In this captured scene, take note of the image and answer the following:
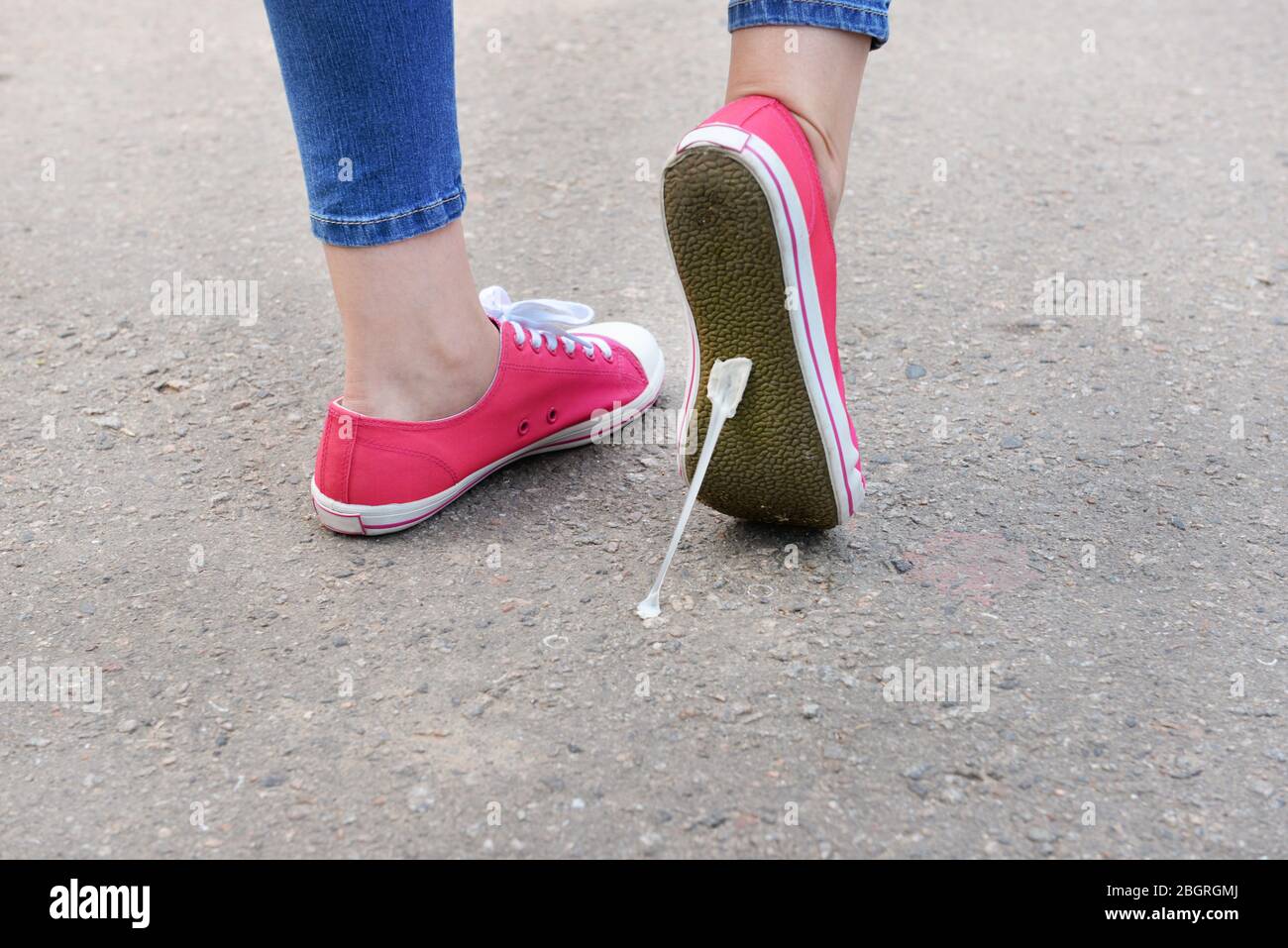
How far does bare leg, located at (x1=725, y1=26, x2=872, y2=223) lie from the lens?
1265 millimetres

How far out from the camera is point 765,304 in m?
1.25

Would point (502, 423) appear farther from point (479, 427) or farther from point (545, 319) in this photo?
point (545, 319)

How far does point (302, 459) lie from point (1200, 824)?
1.21m

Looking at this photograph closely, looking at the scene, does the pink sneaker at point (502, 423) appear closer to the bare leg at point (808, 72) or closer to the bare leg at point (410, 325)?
the bare leg at point (410, 325)

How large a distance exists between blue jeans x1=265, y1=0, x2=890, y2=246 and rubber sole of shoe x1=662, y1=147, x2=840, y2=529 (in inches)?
8.4

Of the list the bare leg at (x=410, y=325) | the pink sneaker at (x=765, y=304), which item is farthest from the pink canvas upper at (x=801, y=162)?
the bare leg at (x=410, y=325)

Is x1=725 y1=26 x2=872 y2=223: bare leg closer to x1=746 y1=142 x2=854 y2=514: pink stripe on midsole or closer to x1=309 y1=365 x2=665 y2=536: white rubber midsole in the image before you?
x1=746 y1=142 x2=854 y2=514: pink stripe on midsole

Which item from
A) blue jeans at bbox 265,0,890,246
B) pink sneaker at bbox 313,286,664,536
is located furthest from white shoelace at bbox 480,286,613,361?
blue jeans at bbox 265,0,890,246

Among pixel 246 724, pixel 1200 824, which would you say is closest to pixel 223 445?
pixel 246 724

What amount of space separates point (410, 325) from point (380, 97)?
262 millimetres

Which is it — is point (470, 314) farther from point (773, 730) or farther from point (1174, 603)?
point (1174, 603)

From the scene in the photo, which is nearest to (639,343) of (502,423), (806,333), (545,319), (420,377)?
(545,319)

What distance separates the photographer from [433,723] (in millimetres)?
1214

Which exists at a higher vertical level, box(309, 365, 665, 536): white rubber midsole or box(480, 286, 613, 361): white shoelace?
box(480, 286, 613, 361): white shoelace
